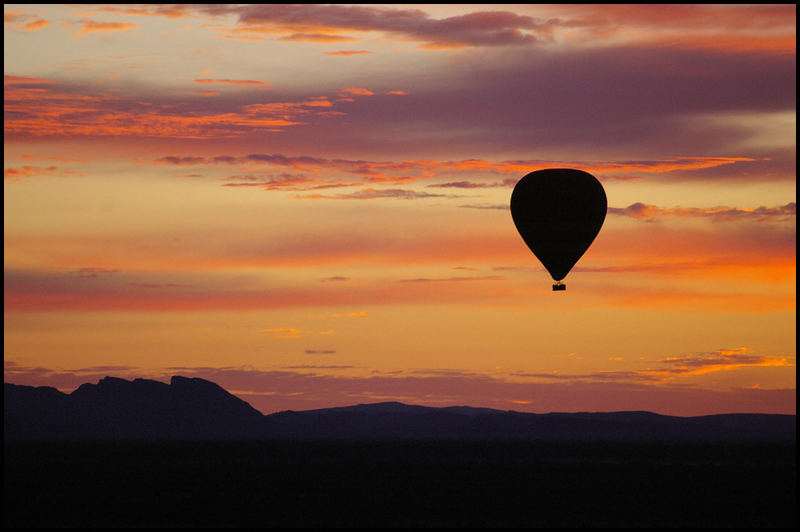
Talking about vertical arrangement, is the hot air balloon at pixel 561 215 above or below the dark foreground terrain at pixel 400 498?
above

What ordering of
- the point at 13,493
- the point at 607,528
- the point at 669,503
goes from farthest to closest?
the point at 13,493 → the point at 669,503 → the point at 607,528

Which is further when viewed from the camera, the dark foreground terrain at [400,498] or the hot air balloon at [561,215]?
the hot air balloon at [561,215]

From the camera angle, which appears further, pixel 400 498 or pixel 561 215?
pixel 400 498

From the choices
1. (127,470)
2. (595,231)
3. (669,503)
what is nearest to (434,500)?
(669,503)

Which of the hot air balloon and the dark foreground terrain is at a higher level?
the hot air balloon

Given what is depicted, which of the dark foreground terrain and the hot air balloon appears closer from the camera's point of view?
the dark foreground terrain

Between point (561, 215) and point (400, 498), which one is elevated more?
point (561, 215)

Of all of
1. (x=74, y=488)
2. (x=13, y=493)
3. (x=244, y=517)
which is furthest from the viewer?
(x=74, y=488)

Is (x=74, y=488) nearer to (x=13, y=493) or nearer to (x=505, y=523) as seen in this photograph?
(x=13, y=493)
